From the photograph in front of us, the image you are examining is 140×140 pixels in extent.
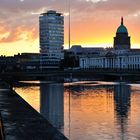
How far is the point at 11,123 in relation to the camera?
34.3 metres

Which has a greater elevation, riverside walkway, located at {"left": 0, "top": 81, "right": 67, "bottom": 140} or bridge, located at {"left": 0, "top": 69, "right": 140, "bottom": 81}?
riverside walkway, located at {"left": 0, "top": 81, "right": 67, "bottom": 140}

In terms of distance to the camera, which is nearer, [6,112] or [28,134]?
[28,134]

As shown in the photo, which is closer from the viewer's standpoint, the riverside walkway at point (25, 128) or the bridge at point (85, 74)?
the riverside walkway at point (25, 128)

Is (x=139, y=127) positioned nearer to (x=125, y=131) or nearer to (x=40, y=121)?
(x=125, y=131)

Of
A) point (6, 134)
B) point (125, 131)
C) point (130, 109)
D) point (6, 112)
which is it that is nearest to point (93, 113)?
point (130, 109)

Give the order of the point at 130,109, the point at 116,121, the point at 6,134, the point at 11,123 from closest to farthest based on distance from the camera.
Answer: the point at 6,134
the point at 11,123
the point at 116,121
the point at 130,109

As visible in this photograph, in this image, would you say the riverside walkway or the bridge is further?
the bridge

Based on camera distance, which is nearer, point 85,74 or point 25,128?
point 25,128

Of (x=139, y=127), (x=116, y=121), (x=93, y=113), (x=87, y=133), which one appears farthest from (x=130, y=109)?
(x=87, y=133)

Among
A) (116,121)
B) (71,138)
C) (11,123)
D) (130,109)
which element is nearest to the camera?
(71,138)

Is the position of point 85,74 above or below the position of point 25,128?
below

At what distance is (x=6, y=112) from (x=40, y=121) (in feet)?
22.6

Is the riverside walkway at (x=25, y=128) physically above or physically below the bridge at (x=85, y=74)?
above

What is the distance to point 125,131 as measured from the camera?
34438mm
